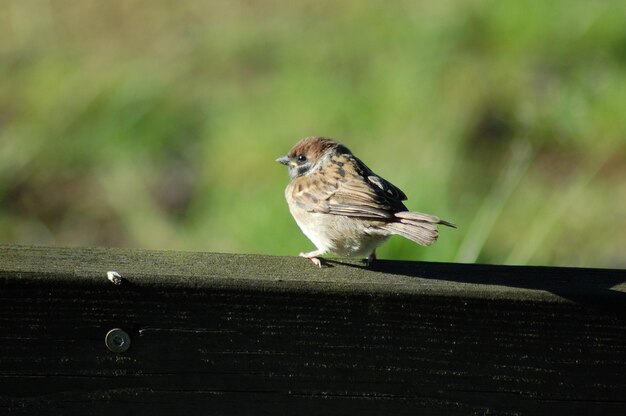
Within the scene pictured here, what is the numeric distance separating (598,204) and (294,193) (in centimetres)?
161

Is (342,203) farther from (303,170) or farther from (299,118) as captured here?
(299,118)

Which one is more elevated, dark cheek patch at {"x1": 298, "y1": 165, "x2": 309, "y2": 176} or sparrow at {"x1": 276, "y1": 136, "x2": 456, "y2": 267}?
dark cheek patch at {"x1": 298, "y1": 165, "x2": 309, "y2": 176}

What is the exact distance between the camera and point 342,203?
4004 millimetres

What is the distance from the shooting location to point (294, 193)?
432 centimetres

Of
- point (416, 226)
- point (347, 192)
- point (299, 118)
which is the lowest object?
point (416, 226)

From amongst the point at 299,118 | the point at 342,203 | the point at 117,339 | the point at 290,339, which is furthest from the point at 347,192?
the point at 117,339

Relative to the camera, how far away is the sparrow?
11.8ft

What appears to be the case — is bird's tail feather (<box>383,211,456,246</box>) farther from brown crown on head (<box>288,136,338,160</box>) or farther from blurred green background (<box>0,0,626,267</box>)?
brown crown on head (<box>288,136,338,160</box>)

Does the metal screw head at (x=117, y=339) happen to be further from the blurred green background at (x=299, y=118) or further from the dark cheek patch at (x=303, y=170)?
the dark cheek patch at (x=303, y=170)

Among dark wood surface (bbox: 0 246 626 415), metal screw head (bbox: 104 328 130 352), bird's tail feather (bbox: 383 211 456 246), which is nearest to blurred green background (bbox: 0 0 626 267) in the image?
bird's tail feather (bbox: 383 211 456 246)

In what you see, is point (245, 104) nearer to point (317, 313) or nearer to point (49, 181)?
point (49, 181)

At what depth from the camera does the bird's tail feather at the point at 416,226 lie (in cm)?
317

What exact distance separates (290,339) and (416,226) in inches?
45.4

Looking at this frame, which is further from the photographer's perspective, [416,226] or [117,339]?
[416,226]
